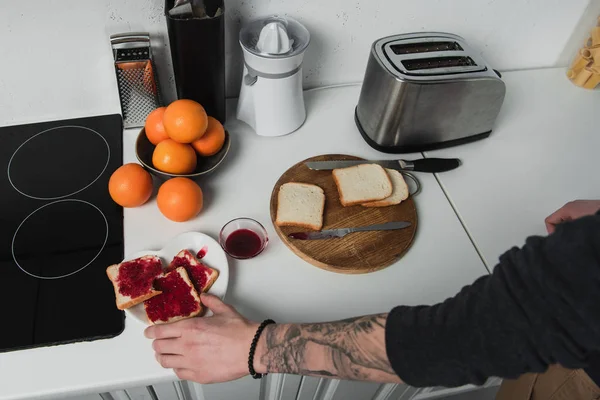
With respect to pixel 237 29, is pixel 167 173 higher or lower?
lower

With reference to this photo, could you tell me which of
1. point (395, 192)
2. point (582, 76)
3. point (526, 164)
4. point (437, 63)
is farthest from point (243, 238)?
point (582, 76)

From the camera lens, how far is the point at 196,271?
0.82 meters

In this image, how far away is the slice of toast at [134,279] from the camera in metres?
0.78

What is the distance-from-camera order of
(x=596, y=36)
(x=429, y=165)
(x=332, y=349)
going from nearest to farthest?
(x=332, y=349) < (x=429, y=165) < (x=596, y=36)

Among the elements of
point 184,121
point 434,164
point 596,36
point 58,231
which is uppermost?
point 596,36

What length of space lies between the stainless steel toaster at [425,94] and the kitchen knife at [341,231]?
0.22m

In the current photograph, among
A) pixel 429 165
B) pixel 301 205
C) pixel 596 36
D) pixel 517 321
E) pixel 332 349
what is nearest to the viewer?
pixel 517 321

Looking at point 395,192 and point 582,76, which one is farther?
point 582,76

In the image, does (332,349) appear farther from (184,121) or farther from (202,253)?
(184,121)

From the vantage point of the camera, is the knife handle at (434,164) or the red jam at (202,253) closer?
the red jam at (202,253)

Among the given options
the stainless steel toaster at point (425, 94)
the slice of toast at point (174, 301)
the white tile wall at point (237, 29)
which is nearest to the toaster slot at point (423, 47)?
→ the stainless steel toaster at point (425, 94)

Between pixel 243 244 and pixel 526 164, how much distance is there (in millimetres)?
704

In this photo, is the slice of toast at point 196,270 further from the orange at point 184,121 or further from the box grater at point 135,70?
the box grater at point 135,70

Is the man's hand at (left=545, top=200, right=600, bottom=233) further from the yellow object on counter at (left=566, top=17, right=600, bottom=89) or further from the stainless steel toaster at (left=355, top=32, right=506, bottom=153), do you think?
the yellow object on counter at (left=566, top=17, right=600, bottom=89)
